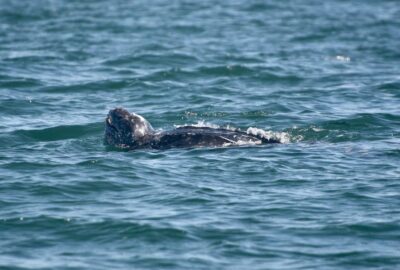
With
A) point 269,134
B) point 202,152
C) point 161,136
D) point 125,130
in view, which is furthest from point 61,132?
point 269,134

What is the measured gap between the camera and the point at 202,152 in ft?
59.3

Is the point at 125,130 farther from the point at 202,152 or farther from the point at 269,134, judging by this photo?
the point at 269,134

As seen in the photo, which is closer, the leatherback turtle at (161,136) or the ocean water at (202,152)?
the ocean water at (202,152)

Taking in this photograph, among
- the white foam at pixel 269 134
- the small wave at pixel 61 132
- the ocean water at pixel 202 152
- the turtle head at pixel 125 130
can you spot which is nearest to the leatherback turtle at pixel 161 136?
the turtle head at pixel 125 130

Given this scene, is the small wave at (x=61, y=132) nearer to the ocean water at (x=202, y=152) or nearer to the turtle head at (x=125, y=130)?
the ocean water at (x=202, y=152)

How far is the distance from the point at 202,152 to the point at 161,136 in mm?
1077

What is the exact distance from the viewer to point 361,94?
24625 millimetres

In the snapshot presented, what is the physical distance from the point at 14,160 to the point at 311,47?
17486 millimetres

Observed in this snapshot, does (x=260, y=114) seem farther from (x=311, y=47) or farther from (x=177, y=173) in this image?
(x=311, y=47)

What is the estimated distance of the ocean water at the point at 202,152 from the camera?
43.2ft

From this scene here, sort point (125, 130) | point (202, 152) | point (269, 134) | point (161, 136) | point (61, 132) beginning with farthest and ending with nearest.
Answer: point (61, 132) → point (269, 134) → point (125, 130) → point (161, 136) → point (202, 152)

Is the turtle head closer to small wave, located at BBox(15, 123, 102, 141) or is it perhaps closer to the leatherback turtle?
the leatherback turtle

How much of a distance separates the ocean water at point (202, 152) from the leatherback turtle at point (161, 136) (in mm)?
311

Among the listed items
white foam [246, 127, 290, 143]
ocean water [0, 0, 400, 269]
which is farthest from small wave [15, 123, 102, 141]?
white foam [246, 127, 290, 143]
